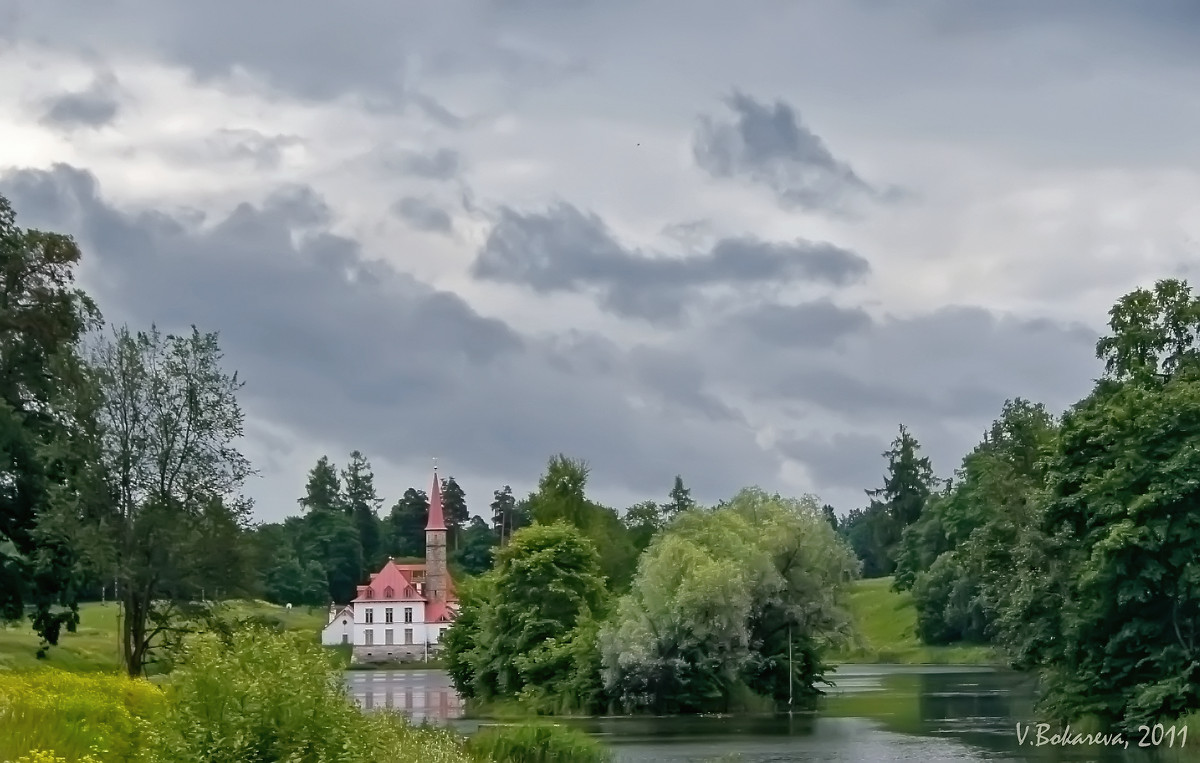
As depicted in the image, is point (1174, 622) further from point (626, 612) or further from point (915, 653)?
point (915, 653)

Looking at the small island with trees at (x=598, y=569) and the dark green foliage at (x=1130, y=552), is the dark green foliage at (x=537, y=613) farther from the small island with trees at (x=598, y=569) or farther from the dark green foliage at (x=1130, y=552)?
the dark green foliage at (x=1130, y=552)

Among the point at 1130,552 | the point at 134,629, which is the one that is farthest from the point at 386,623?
the point at 1130,552

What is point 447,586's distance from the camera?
18038 cm

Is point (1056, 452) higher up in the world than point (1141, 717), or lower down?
higher up

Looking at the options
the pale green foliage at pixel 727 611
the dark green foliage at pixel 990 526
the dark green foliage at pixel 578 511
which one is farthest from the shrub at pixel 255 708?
the dark green foliage at pixel 578 511

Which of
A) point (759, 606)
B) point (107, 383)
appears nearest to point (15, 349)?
point (107, 383)

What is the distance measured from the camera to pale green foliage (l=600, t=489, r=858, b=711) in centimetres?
7050

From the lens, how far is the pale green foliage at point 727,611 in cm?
7050

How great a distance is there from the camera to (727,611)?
232 feet

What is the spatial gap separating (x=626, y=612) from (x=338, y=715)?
175 ft

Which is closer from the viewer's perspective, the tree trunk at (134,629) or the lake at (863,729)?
the lake at (863,729)

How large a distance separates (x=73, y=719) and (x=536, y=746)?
21.0 metres

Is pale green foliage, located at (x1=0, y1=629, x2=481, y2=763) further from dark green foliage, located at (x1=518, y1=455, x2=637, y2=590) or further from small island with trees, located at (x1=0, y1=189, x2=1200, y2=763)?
dark green foliage, located at (x1=518, y1=455, x2=637, y2=590)

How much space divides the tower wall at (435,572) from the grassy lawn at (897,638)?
155 feet
